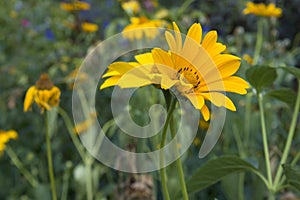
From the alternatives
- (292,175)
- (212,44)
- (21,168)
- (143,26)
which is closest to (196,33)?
(212,44)

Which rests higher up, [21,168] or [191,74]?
[191,74]

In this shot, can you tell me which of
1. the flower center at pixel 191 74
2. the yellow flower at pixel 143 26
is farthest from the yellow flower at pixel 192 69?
the yellow flower at pixel 143 26

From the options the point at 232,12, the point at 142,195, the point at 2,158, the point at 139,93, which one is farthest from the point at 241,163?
the point at 232,12

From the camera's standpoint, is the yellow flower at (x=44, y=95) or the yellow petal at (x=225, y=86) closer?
the yellow petal at (x=225, y=86)

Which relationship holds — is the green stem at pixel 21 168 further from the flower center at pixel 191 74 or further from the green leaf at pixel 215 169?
the flower center at pixel 191 74

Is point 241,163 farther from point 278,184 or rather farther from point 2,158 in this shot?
point 2,158

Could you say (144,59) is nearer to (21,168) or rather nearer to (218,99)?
(218,99)
